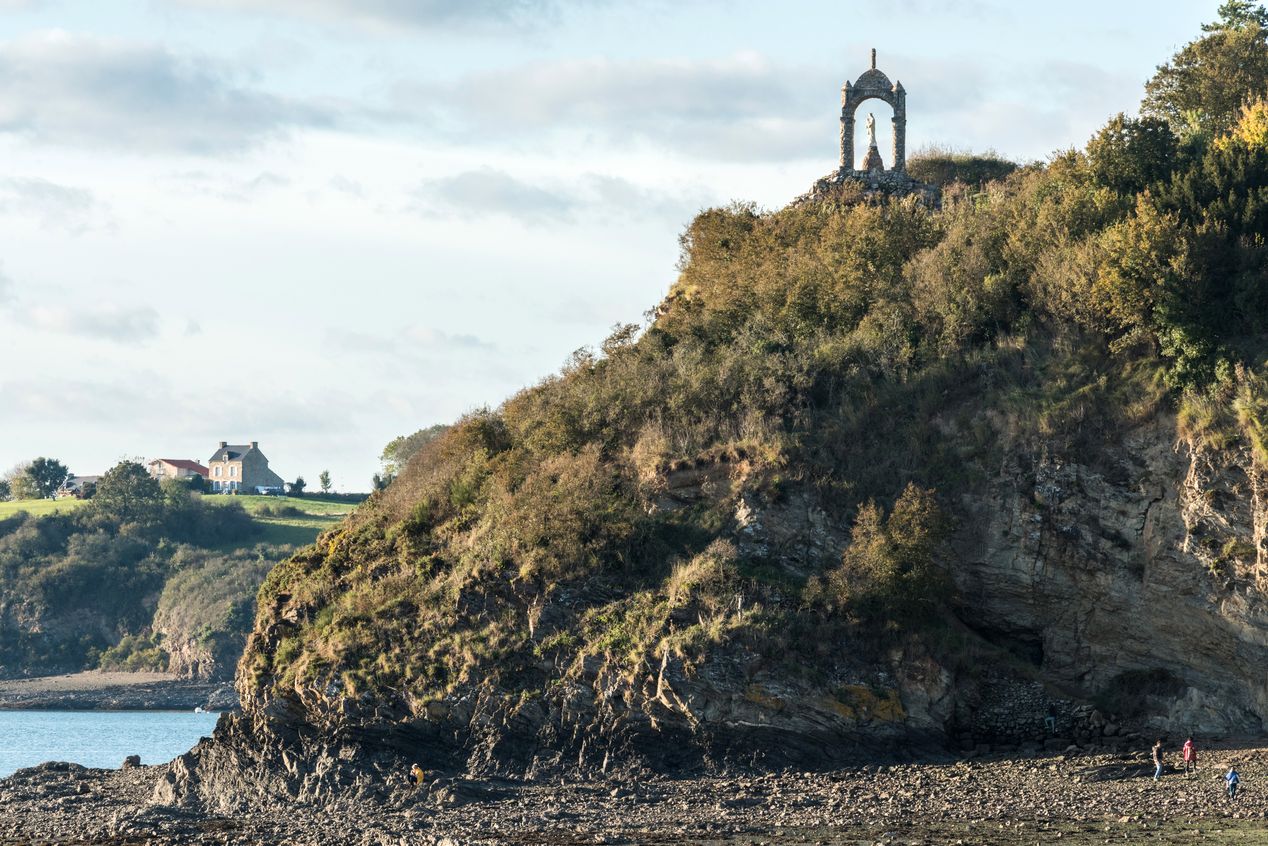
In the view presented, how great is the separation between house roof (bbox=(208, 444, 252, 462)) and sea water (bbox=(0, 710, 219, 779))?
187ft

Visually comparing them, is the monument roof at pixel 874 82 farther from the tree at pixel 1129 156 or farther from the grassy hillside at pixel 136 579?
the grassy hillside at pixel 136 579

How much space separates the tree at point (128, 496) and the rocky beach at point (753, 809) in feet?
275

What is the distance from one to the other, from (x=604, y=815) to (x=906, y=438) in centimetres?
1466

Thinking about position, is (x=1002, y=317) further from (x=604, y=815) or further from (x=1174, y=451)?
(x=604, y=815)

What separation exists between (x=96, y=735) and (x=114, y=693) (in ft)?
95.4

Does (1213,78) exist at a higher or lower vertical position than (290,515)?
higher

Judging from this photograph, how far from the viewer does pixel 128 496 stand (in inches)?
4887

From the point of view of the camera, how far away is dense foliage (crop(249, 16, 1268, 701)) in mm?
41656

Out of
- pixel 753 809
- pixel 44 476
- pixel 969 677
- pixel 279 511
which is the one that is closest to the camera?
pixel 753 809

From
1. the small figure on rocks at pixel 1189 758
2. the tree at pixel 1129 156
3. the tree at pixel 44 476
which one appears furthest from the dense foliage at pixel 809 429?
the tree at pixel 44 476

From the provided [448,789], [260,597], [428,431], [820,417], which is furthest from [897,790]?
[428,431]

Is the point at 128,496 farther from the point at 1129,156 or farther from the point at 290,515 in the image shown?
the point at 1129,156

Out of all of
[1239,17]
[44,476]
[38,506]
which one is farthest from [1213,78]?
[44,476]

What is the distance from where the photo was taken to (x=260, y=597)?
47.5 m
